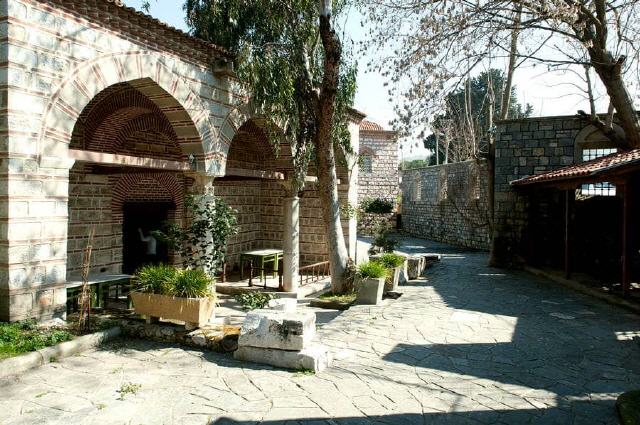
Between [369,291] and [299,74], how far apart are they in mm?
4387

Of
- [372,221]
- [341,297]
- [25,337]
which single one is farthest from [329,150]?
[372,221]

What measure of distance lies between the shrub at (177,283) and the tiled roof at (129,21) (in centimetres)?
345

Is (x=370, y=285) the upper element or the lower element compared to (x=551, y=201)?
lower

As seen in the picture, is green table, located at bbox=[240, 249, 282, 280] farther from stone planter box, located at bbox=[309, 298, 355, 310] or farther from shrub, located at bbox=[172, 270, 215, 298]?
shrub, located at bbox=[172, 270, 215, 298]

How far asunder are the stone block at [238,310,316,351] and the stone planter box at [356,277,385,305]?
3.35 metres

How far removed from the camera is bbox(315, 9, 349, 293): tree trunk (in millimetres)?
8508

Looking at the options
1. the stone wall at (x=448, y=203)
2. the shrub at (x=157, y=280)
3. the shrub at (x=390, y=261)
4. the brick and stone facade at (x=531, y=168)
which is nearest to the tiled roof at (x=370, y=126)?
the stone wall at (x=448, y=203)

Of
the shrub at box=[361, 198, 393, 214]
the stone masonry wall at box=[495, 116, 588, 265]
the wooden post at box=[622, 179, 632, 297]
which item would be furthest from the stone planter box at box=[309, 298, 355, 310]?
the shrub at box=[361, 198, 393, 214]

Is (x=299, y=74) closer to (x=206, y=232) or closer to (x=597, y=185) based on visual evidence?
(x=206, y=232)

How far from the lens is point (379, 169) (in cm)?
2783

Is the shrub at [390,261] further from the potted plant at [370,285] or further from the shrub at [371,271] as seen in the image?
the potted plant at [370,285]

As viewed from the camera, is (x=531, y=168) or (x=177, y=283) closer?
(x=177, y=283)

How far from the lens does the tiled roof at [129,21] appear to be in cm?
598

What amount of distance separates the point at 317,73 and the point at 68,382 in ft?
23.8
